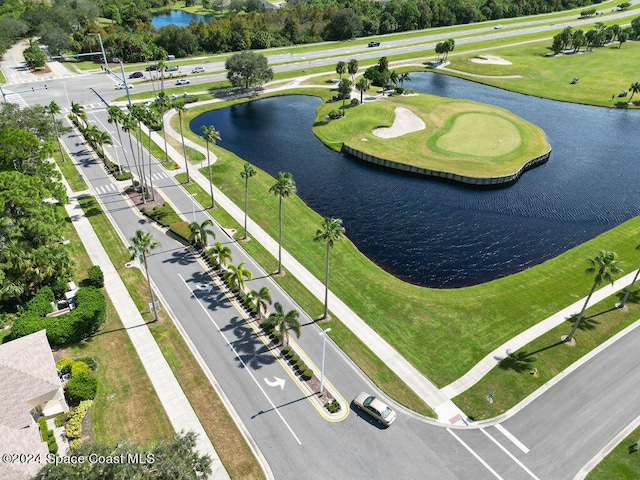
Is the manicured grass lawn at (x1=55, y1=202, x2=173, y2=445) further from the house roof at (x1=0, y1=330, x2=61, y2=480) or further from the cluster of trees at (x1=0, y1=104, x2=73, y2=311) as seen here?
the cluster of trees at (x1=0, y1=104, x2=73, y2=311)

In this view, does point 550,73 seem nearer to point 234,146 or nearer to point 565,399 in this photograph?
point 234,146

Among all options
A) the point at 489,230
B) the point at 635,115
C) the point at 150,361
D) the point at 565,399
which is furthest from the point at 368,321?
the point at 635,115

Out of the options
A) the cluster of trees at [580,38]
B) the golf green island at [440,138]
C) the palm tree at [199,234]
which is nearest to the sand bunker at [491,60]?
the cluster of trees at [580,38]

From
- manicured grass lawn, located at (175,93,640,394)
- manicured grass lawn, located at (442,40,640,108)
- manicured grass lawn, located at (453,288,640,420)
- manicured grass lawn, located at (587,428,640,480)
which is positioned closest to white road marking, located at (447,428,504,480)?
manicured grass lawn, located at (453,288,640,420)

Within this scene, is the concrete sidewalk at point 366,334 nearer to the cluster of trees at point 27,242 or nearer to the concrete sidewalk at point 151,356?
the concrete sidewalk at point 151,356

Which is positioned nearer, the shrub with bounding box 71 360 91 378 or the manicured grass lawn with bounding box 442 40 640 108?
the shrub with bounding box 71 360 91 378

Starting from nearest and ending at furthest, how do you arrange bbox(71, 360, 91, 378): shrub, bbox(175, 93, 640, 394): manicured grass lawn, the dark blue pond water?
bbox(71, 360, 91, 378): shrub, bbox(175, 93, 640, 394): manicured grass lawn, the dark blue pond water
